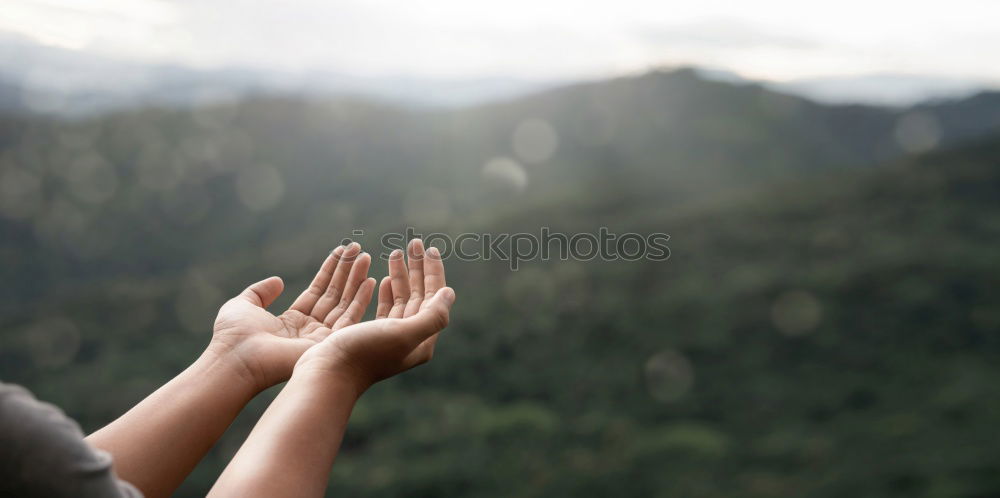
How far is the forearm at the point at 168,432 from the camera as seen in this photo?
4.45 ft

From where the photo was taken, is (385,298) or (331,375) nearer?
(331,375)

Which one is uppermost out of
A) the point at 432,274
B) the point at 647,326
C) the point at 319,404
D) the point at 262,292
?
the point at 647,326

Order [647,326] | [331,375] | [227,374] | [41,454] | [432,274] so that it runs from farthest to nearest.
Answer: [647,326] → [432,274] → [227,374] → [331,375] → [41,454]

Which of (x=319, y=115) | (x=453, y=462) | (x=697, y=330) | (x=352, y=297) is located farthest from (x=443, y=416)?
(x=319, y=115)

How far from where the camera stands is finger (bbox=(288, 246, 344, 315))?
2.05m

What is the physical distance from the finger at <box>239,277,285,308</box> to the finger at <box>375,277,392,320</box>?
0.92ft

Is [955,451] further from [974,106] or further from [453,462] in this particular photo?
[974,106]

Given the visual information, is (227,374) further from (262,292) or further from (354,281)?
(354,281)

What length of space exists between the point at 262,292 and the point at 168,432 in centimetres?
65

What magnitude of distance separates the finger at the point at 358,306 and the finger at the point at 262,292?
0.65 feet

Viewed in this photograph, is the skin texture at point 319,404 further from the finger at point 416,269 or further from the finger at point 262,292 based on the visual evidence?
the finger at point 262,292

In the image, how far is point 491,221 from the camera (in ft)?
115

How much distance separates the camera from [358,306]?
200 centimetres

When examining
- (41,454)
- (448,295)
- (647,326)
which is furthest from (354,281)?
(647,326)
